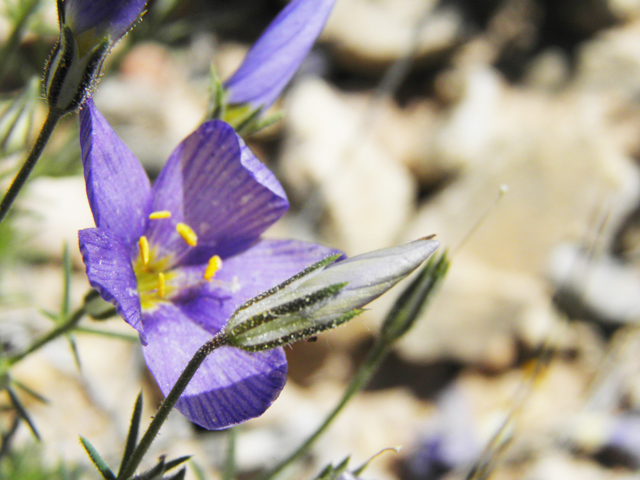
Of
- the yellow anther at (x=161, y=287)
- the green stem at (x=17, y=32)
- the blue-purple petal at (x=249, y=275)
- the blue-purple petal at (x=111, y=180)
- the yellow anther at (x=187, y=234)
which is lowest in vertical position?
the blue-purple petal at (x=249, y=275)

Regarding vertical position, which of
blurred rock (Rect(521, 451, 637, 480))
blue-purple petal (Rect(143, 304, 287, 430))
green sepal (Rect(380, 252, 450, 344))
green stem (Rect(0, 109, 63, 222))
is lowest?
blurred rock (Rect(521, 451, 637, 480))

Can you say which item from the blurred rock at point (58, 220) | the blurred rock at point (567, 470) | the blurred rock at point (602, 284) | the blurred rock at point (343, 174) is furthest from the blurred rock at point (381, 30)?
the blurred rock at point (567, 470)

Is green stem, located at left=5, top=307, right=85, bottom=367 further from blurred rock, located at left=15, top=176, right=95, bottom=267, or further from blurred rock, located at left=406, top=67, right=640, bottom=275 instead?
blurred rock, located at left=406, top=67, right=640, bottom=275

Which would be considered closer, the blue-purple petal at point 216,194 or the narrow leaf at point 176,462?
the narrow leaf at point 176,462

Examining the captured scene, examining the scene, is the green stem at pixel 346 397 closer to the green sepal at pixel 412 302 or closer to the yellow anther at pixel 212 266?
the green sepal at pixel 412 302

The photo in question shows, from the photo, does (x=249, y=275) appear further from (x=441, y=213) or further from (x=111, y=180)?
(x=441, y=213)

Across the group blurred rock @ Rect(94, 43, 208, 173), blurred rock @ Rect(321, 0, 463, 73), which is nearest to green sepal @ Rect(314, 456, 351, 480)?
blurred rock @ Rect(94, 43, 208, 173)
